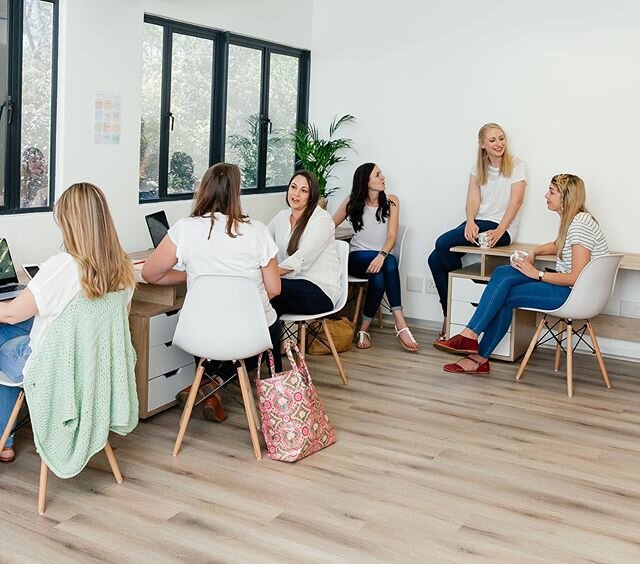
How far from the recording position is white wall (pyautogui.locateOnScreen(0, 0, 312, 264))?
15.4 ft

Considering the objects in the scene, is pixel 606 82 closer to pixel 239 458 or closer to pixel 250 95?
pixel 250 95

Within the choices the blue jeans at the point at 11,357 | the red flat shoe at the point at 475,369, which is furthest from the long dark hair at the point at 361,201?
the blue jeans at the point at 11,357

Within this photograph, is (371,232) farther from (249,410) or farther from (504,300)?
(249,410)

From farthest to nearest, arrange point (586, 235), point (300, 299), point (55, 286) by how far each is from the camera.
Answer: point (586, 235), point (300, 299), point (55, 286)

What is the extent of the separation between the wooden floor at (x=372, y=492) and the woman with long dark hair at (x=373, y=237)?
130 cm

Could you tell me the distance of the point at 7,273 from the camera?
13.5 feet

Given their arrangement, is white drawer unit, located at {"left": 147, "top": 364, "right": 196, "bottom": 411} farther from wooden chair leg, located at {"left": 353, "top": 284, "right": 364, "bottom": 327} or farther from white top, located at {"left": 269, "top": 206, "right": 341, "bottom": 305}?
wooden chair leg, located at {"left": 353, "top": 284, "right": 364, "bottom": 327}

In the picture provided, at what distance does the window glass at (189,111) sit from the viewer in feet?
18.7

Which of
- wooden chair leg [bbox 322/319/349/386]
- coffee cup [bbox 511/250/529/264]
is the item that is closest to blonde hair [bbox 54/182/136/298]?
wooden chair leg [bbox 322/319/349/386]

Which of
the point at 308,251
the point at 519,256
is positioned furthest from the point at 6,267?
the point at 519,256

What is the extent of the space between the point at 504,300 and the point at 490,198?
1.01 metres

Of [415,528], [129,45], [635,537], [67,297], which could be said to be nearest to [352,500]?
[415,528]

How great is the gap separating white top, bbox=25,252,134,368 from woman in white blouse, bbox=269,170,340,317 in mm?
1697

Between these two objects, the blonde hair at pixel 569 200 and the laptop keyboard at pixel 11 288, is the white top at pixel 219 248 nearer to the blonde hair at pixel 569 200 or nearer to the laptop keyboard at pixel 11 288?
the laptop keyboard at pixel 11 288
